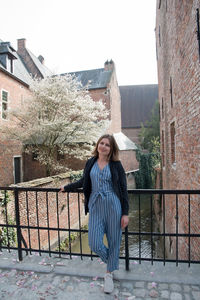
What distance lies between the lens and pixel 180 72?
5156mm

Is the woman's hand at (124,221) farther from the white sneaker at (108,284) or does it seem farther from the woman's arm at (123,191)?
the white sneaker at (108,284)

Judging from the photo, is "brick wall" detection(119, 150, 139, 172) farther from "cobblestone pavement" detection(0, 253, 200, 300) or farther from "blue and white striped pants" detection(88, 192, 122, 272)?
"blue and white striped pants" detection(88, 192, 122, 272)

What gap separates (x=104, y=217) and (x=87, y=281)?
0.91 meters

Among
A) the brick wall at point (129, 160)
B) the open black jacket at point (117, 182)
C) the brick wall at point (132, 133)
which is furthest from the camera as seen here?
the brick wall at point (132, 133)

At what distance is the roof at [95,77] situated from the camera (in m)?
22.5

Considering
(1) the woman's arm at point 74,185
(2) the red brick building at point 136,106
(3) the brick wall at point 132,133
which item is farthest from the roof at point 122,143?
(1) the woman's arm at point 74,185

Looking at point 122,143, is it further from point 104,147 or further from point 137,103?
point 137,103

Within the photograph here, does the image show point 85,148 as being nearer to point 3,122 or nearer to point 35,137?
→ point 35,137

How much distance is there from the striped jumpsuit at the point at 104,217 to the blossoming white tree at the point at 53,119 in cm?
1006

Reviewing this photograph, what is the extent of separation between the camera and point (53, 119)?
13.2m

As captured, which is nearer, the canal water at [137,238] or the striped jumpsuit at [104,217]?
the striped jumpsuit at [104,217]

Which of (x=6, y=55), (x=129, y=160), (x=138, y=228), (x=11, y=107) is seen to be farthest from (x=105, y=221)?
(x=129, y=160)

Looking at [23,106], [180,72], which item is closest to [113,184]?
[180,72]

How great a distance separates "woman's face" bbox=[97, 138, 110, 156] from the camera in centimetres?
260
